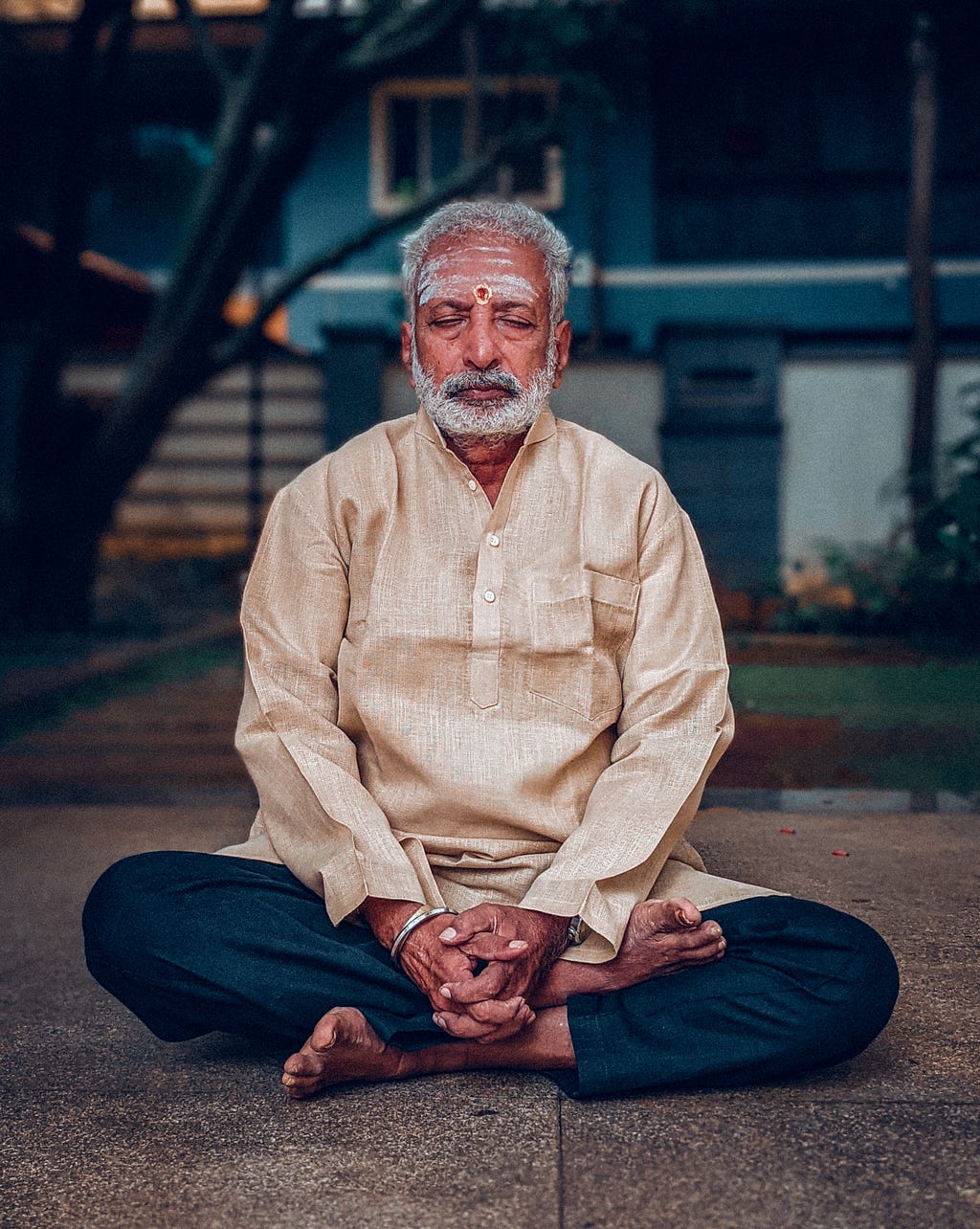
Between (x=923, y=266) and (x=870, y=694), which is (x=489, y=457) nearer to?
(x=870, y=694)

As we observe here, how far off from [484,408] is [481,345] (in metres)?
0.11

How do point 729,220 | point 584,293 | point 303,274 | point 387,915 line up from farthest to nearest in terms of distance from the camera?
point 729,220 → point 584,293 → point 303,274 → point 387,915

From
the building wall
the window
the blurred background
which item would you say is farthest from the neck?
the window

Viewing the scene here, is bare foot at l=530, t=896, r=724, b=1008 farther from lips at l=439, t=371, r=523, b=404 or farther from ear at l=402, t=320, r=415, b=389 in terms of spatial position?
ear at l=402, t=320, r=415, b=389

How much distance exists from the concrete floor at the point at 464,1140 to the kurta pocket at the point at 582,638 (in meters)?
0.61

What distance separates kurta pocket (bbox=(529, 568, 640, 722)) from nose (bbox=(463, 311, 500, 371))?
1.32 feet

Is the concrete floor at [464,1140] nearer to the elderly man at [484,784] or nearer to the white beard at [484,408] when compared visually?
the elderly man at [484,784]

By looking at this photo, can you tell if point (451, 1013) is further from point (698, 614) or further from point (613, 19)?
point (613, 19)

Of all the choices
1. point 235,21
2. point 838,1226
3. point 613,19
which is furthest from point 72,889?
point 235,21

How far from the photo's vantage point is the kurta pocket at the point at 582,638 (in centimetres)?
228

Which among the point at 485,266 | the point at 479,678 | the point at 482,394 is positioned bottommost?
the point at 479,678

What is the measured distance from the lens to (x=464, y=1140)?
1.89 m

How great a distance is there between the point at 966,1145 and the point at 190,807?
262 cm

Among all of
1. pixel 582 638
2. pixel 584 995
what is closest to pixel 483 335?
pixel 582 638
